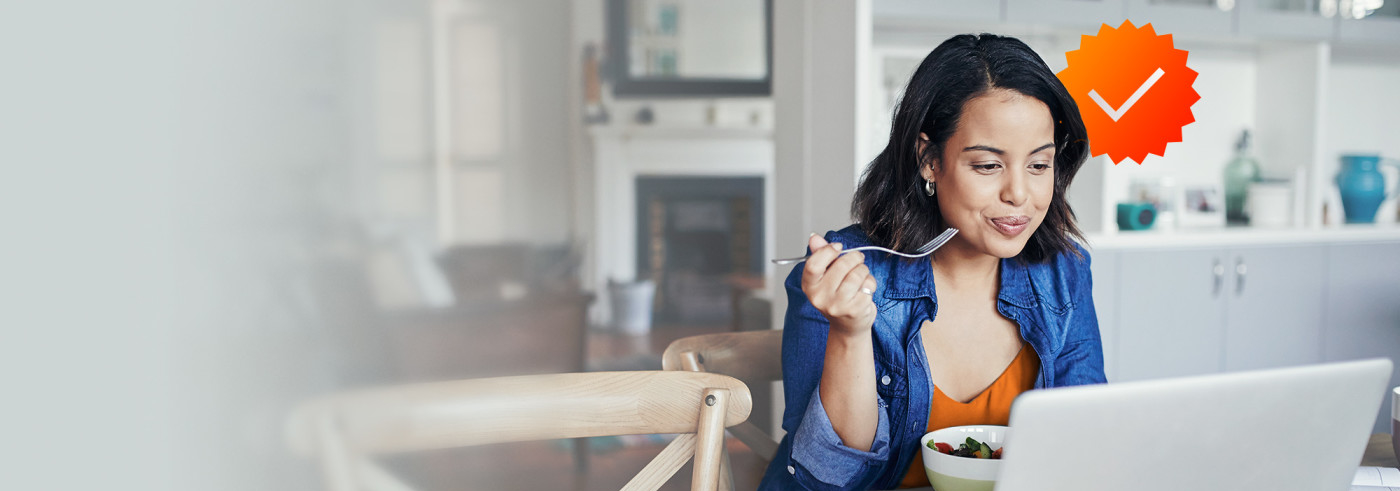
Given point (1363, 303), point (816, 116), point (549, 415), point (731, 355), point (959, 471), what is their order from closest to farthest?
point (959, 471), point (549, 415), point (731, 355), point (816, 116), point (1363, 303)

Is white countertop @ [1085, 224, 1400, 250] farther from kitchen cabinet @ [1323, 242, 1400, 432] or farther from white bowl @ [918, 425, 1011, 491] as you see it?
white bowl @ [918, 425, 1011, 491]

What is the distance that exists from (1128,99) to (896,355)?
0.33m

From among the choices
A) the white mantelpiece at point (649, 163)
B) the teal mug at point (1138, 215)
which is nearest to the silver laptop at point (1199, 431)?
the teal mug at point (1138, 215)

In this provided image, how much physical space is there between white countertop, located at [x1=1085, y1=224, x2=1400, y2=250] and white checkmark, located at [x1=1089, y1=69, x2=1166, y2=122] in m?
0.99

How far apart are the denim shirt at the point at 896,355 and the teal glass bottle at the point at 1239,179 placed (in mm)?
1614

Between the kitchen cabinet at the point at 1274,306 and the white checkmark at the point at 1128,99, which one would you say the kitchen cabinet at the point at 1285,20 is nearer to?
the kitchen cabinet at the point at 1274,306

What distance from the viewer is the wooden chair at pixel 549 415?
64 cm

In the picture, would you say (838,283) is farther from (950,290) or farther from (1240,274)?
(1240,274)

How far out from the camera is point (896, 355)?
0.76 meters

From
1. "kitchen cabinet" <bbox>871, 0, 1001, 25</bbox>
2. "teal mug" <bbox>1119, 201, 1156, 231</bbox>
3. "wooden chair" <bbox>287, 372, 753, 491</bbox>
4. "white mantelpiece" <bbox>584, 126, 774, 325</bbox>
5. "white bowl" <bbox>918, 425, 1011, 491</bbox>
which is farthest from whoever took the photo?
"white mantelpiece" <bbox>584, 126, 774, 325</bbox>

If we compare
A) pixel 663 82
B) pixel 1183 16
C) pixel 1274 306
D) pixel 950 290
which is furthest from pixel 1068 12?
pixel 663 82

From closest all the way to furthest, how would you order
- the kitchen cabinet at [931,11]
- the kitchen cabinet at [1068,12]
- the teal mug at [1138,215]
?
the kitchen cabinet at [931,11] < the kitchen cabinet at [1068,12] < the teal mug at [1138,215]

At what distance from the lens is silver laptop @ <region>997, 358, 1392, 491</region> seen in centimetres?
38

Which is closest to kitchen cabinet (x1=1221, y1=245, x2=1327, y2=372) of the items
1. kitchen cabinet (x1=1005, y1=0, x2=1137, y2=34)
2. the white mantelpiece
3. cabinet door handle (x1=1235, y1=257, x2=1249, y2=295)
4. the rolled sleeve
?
cabinet door handle (x1=1235, y1=257, x2=1249, y2=295)
